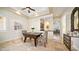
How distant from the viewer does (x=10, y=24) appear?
220cm

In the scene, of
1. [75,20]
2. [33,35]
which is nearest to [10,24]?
[33,35]

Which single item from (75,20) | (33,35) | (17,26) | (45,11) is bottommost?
(33,35)

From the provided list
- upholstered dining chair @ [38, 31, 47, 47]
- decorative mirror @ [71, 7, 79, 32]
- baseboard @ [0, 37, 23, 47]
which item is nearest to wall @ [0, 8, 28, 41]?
baseboard @ [0, 37, 23, 47]

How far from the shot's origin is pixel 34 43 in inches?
89.7

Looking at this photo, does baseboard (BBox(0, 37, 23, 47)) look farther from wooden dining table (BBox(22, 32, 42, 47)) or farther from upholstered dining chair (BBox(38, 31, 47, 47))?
upholstered dining chair (BBox(38, 31, 47, 47))

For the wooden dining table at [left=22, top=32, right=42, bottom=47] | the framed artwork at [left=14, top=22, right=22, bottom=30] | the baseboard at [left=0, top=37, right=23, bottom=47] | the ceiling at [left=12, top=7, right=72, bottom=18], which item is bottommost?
the baseboard at [left=0, top=37, right=23, bottom=47]

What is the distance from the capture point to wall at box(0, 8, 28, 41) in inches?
84.3

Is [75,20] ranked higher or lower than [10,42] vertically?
higher

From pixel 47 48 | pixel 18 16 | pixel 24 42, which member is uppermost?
pixel 18 16

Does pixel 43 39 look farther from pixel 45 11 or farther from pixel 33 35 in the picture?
pixel 45 11

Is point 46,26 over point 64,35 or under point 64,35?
over
